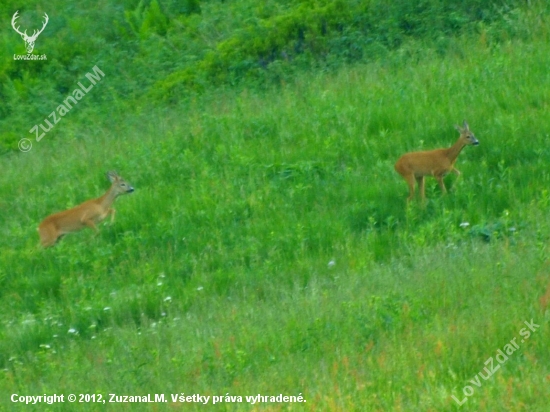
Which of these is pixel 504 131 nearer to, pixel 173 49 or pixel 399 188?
pixel 399 188

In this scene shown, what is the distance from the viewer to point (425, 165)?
11.7 m

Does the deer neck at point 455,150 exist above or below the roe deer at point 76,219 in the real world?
above

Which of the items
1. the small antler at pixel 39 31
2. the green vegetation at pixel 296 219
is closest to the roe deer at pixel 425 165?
the green vegetation at pixel 296 219

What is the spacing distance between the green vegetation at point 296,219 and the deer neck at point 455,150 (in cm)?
31

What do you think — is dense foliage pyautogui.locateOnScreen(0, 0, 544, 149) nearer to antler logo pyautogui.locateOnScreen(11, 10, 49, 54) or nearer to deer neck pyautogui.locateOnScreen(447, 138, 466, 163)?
antler logo pyautogui.locateOnScreen(11, 10, 49, 54)

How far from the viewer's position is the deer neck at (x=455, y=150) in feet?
39.0

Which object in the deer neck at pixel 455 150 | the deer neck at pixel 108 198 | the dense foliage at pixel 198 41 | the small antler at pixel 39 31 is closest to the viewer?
the deer neck at pixel 455 150

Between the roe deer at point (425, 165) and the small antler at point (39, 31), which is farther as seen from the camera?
the small antler at point (39, 31)

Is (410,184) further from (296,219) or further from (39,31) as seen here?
(39,31)

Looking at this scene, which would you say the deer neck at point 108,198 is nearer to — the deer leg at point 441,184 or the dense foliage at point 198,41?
the deer leg at point 441,184

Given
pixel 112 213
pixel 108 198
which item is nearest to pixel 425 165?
pixel 112 213

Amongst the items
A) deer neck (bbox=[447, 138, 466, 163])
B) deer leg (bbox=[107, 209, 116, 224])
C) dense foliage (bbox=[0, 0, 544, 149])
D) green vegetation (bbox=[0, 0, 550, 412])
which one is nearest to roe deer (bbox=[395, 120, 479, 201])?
deer neck (bbox=[447, 138, 466, 163])

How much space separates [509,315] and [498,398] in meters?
1.45

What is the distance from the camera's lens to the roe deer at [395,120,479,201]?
11.7m
